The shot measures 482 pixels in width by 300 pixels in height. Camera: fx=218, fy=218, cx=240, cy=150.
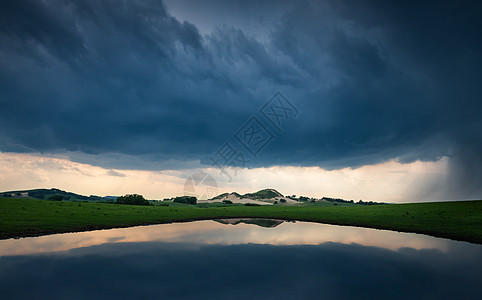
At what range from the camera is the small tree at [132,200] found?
108750mm

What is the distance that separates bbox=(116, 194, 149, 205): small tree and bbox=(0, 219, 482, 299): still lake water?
8980 cm

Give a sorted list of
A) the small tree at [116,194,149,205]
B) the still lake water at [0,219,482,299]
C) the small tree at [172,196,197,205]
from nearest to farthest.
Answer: the still lake water at [0,219,482,299] → the small tree at [116,194,149,205] → the small tree at [172,196,197,205]

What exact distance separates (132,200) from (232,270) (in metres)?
109

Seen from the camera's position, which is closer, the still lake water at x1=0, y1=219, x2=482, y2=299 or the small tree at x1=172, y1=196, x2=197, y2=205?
the still lake water at x1=0, y1=219, x2=482, y2=299

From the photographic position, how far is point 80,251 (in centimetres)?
2055

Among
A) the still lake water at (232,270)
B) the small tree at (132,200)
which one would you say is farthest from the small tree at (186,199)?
the still lake water at (232,270)

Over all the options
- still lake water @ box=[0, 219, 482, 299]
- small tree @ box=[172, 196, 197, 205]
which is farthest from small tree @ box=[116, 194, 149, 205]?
still lake water @ box=[0, 219, 482, 299]

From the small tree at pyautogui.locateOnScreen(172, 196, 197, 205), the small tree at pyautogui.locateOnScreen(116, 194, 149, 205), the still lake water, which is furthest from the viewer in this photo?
the small tree at pyautogui.locateOnScreen(172, 196, 197, 205)

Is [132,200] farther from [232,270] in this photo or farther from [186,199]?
[232,270]

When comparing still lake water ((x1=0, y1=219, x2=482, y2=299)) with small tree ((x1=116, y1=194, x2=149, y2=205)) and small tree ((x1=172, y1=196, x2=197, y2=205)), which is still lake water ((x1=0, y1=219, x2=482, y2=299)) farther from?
small tree ((x1=172, y1=196, x2=197, y2=205))

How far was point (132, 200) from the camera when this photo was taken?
10906 centimetres

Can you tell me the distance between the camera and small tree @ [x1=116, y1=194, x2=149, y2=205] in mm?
108750

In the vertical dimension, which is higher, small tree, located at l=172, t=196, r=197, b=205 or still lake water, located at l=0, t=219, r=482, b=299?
small tree, located at l=172, t=196, r=197, b=205

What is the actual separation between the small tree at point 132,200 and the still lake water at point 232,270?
295ft
